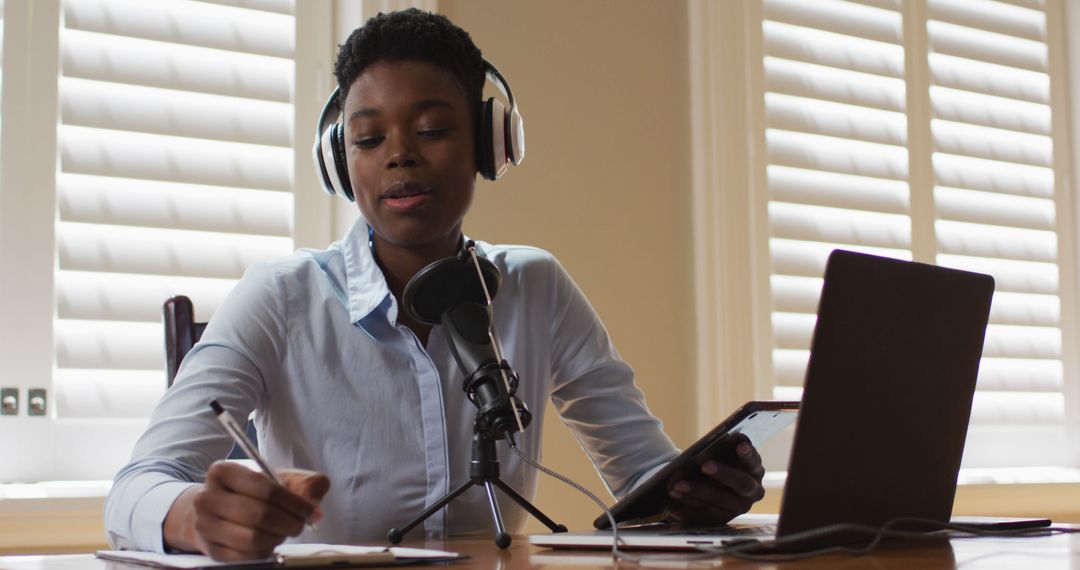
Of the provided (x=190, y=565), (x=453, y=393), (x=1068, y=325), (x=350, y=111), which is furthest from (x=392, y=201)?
(x=1068, y=325)

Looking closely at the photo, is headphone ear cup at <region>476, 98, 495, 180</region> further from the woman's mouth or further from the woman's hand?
the woman's hand

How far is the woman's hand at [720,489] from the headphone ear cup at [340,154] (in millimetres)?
600

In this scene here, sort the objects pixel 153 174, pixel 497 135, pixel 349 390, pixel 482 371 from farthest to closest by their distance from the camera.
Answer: pixel 153 174 < pixel 497 135 < pixel 349 390 < pixel 482 371

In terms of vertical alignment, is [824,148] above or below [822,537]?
above

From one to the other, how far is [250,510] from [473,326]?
36cm

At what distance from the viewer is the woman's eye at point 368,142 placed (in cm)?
143

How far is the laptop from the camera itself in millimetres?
876

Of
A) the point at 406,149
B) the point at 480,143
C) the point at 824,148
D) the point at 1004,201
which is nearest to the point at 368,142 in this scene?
the point at 406,149

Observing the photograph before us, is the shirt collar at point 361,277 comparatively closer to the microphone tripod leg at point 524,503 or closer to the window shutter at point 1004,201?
the microphone tripod leg at point 524,503

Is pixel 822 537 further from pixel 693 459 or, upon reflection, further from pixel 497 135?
pixel 497 135

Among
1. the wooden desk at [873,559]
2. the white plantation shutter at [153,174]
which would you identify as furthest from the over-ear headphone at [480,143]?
the white plantation shutter at [153,174]

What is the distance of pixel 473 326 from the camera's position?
1.12 m

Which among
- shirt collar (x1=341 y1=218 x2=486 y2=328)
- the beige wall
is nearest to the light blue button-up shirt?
shirt collar (x1=341 y1=218 x2=486 y2=328)

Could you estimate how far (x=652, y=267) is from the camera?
260 centimetres
